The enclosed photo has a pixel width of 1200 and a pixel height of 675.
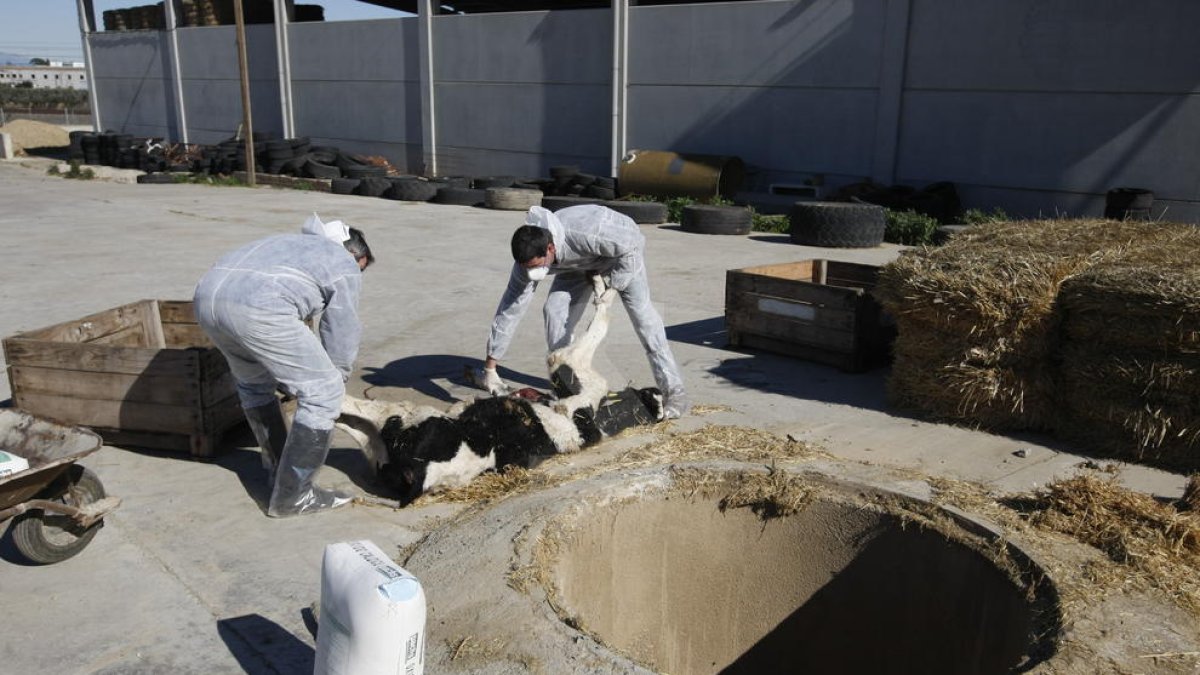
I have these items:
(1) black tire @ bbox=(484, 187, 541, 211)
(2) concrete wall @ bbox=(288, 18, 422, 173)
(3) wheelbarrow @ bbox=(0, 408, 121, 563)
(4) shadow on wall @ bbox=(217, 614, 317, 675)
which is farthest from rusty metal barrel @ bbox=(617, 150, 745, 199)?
(4) shadow on wall @ bbox=(217, 614, 317, 675)

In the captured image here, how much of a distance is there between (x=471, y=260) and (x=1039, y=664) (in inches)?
410

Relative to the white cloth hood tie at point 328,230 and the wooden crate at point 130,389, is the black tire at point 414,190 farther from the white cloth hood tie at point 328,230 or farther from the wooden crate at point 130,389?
the white cloth hood tie at point 328,230

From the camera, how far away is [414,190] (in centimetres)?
2081

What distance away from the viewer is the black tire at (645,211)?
17.2m

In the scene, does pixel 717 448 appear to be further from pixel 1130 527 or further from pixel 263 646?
pixel 263 646

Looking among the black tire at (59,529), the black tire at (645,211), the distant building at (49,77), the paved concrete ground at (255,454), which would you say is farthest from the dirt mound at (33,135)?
the distant building at (49,77)

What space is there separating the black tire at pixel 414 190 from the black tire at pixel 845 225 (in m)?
9.05

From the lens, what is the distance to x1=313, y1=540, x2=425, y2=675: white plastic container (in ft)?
9.96

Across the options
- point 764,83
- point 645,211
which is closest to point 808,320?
point 645,211

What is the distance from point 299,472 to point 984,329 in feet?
14.2

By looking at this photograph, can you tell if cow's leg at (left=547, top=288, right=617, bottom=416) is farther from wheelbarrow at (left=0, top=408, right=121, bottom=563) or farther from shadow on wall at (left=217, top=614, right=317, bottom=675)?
wheelbarrow at (left=0, top=408, right=121, bottom=563)

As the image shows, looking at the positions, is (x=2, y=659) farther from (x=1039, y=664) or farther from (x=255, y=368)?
(x=1039, y=664)

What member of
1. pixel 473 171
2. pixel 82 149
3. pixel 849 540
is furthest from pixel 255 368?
pixel 82 149

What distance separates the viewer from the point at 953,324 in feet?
21.2
